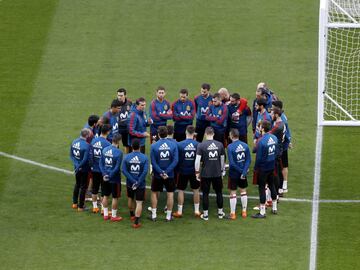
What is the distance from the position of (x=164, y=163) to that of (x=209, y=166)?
3.02 ft

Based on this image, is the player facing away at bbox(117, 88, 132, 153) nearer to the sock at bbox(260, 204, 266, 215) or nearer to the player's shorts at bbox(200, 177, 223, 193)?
→ the player's shorts at bbox(200, 177, 223, 193)

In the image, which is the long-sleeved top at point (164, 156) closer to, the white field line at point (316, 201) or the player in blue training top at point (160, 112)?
the player in blue training top at point (160, 112)

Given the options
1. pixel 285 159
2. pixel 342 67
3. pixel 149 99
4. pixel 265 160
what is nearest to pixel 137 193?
pixel 265 160

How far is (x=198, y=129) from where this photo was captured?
23672 millimetres

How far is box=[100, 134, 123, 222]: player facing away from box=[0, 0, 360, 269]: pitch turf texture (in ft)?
1.69

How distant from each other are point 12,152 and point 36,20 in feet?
Answer: 22.9

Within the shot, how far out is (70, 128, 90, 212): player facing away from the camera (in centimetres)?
2139

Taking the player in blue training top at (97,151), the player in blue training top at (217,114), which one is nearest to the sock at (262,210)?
the player in blue training top at (217,114)

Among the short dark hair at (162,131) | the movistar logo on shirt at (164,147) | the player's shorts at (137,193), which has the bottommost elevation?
the player's shorts at (137,193)

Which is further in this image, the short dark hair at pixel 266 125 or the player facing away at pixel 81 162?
the player facing away at pixel 81 162

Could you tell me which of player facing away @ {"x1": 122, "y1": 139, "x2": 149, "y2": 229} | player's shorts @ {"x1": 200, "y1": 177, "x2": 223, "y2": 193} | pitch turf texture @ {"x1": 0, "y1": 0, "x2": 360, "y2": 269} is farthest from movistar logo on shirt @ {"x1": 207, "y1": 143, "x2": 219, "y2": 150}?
pitch turf texture @ {"x1": 0, "y1": 0, "x2": 360, "y2": 269}

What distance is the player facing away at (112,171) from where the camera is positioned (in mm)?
20891

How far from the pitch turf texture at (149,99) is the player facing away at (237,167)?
1.44 feet

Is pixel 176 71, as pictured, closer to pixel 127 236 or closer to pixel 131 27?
pixel 131 27
